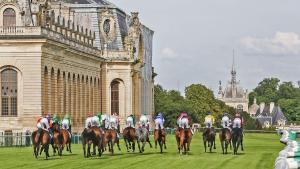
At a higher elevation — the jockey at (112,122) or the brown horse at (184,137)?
the jockey at (112,122)

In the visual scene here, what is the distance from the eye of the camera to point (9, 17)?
79750 millimetres

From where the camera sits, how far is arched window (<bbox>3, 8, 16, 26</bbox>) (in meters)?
79.6

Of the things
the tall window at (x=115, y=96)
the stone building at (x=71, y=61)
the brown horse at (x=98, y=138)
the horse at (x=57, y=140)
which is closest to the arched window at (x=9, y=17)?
the stone building at (x=71, y=61)

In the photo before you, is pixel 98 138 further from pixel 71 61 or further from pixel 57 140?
pixel 71 61

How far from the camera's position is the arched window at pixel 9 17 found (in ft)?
261

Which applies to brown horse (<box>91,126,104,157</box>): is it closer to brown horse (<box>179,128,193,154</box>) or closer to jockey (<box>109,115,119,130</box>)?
brown horse (<box>179,128,193,154</box>)

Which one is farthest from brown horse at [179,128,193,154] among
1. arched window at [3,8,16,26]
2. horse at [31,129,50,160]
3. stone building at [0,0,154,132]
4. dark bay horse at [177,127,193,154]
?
arched window at [3,8,16,26]

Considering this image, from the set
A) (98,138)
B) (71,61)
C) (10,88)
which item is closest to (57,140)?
(98,138)

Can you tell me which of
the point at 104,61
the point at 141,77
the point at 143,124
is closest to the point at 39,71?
the point at 143,124

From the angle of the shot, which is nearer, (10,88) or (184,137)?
(184,137)

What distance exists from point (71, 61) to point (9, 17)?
1422 cm

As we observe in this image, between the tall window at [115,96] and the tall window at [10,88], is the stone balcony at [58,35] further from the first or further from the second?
the tall window at [115,96]

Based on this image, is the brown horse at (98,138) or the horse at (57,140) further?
the horse at (57,140)

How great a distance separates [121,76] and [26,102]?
3978cm
